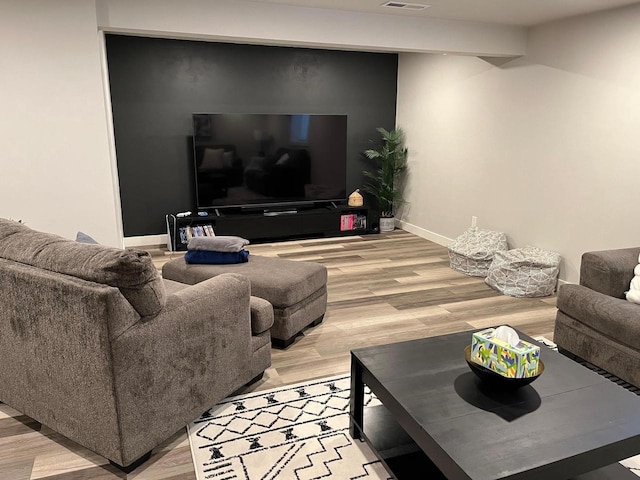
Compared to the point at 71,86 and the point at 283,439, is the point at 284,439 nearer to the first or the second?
the point at 283,439

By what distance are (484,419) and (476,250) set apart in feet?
10.9

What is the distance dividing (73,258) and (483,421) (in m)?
1.66

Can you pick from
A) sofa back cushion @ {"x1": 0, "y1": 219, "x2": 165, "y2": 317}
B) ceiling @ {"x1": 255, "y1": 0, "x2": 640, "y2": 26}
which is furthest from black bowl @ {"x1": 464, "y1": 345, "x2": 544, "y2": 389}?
ceiling @ {"x1": 255, "y1": 0, "x2": 640, "y2": 26}

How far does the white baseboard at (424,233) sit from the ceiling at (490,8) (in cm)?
248

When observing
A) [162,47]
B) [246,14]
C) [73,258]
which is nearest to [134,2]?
[246,14]

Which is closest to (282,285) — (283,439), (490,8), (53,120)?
(283,439)

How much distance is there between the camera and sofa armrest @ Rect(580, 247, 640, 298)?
3.05 m

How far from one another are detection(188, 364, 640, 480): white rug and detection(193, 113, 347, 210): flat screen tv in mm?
3630

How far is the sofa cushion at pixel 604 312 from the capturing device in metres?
2.68

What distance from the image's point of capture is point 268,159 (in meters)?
6.09

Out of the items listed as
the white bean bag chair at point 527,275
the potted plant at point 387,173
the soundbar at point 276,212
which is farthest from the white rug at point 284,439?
the potted plant at point 387,173

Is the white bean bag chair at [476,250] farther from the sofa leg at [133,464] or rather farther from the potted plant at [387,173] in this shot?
the sofa leg at [133,464]

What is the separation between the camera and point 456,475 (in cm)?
158

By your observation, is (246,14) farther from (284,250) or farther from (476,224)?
(476,224)
